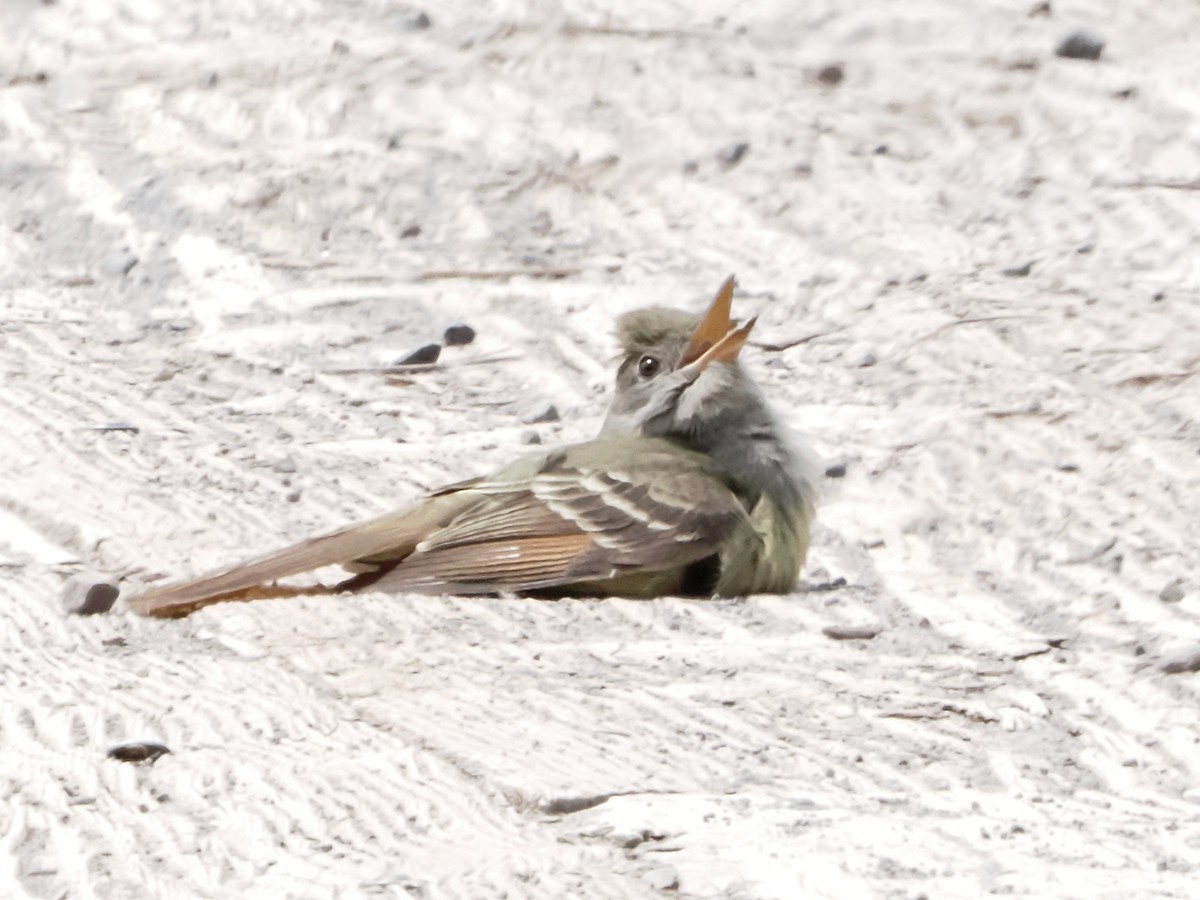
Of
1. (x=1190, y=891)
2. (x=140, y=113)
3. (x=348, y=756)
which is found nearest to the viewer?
(x=1190, y=891)

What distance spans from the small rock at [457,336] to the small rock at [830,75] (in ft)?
6.90

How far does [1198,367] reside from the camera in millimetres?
6234

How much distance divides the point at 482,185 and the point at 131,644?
3921 millimetres

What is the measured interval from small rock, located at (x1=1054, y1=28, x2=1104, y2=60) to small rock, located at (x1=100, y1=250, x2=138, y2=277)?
12.1 ft

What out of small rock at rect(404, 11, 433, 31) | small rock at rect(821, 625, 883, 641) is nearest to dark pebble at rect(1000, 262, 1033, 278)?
small rock at rect(821, 625, 883, 641)

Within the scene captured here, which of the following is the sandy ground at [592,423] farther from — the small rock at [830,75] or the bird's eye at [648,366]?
the bird's eye at [648,366]

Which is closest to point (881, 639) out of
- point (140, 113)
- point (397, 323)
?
point (397, 323)

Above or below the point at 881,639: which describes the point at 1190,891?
above

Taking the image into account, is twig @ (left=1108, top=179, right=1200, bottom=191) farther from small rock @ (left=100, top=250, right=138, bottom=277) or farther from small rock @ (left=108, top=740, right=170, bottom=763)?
small rock @ (left=108, top=740, right=170, bottom=763)

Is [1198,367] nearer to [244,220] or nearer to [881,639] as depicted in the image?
[881,639]

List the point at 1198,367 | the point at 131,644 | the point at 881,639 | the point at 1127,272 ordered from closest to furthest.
A: the point at 131,644 < the point at 881,639 < the point at 1198,367 < the point at 1127,272

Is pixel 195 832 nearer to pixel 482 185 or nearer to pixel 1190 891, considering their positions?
pixel 1190 891

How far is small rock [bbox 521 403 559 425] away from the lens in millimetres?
6582

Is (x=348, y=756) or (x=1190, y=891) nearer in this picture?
(x=1190, y=891)
